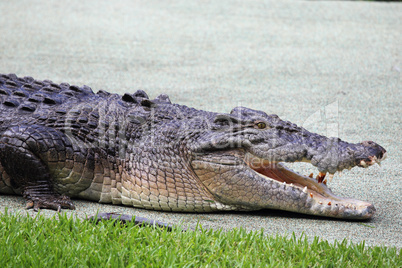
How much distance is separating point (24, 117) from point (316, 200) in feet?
7.56

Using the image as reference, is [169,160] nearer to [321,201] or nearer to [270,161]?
[270,161]

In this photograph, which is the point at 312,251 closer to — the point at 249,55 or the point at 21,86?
the point at 21,86

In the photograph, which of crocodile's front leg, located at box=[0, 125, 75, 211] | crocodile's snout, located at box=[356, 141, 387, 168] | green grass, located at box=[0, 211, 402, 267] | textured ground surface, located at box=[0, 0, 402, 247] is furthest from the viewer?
textured ground surface, located at box=[0, 0, 402, 247]

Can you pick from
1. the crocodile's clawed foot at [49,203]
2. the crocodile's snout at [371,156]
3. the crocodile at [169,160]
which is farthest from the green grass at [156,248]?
the crocodile's snout at [371,156]

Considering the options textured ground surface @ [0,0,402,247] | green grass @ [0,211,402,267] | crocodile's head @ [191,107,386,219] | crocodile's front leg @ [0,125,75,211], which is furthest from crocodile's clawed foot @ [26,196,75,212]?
crocodile's head @ [191,107,386,219]

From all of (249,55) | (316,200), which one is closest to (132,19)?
(249,55)

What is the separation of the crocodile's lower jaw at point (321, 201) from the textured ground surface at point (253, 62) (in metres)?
0.09

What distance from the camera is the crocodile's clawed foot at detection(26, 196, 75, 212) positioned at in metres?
3.95

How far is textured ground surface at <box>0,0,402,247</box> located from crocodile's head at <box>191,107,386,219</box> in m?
0.14

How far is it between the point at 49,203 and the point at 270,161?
1.63 meters

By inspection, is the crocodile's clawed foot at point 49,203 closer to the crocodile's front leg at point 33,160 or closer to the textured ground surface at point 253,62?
the crocodile's front leg at point 33,160

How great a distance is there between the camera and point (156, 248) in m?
3.25

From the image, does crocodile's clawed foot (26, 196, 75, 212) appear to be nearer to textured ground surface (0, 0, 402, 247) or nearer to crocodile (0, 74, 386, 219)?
crocodile (0, 74, 386, 219)

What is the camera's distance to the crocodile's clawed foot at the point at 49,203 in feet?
13.0
